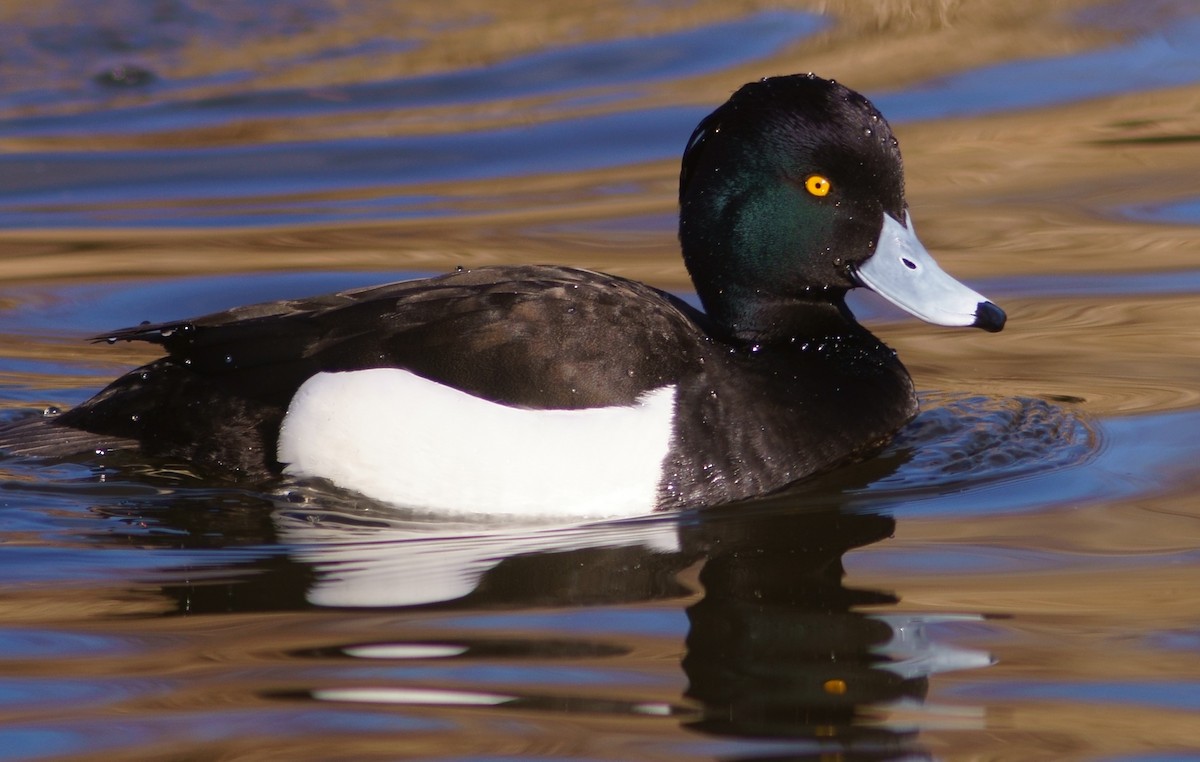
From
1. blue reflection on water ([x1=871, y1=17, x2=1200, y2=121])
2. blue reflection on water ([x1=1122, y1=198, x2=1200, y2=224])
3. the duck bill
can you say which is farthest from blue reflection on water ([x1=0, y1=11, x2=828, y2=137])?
the duck bill

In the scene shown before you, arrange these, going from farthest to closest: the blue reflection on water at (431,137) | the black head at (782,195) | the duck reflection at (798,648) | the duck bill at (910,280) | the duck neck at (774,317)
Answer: the blue reflection on water at (431,137)
the duck neck at (774,317)
the duck bill at (910,280)
the black head at (782,195)
the duck reflection at (798,648)

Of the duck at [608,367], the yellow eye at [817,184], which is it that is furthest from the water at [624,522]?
the yellow eye at [817,184]

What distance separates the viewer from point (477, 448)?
15.7 ft

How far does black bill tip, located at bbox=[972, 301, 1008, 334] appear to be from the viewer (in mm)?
5168

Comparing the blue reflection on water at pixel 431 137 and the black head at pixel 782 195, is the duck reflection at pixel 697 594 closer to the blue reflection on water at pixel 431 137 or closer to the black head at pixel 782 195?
the black head at pixel 782 195

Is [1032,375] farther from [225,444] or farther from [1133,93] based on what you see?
[1133,93]

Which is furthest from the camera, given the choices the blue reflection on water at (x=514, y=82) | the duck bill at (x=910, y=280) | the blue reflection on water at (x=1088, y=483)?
the blue reflection on water at (x=514, y=82)

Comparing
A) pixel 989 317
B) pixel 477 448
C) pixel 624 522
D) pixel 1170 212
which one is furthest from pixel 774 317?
pixel 1170 212

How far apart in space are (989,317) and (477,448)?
155 cm

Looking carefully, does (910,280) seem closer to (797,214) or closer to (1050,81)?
(797,214)

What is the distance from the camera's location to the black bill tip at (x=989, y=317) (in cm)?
517

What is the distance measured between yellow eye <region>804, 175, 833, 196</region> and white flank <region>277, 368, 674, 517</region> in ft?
2.60

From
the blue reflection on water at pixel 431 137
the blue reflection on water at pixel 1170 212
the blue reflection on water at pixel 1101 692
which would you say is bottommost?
the blue reflection on water at pixel 1101 692

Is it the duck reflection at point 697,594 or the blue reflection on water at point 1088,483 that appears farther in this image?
the blue reflection on water at point 1088,483
